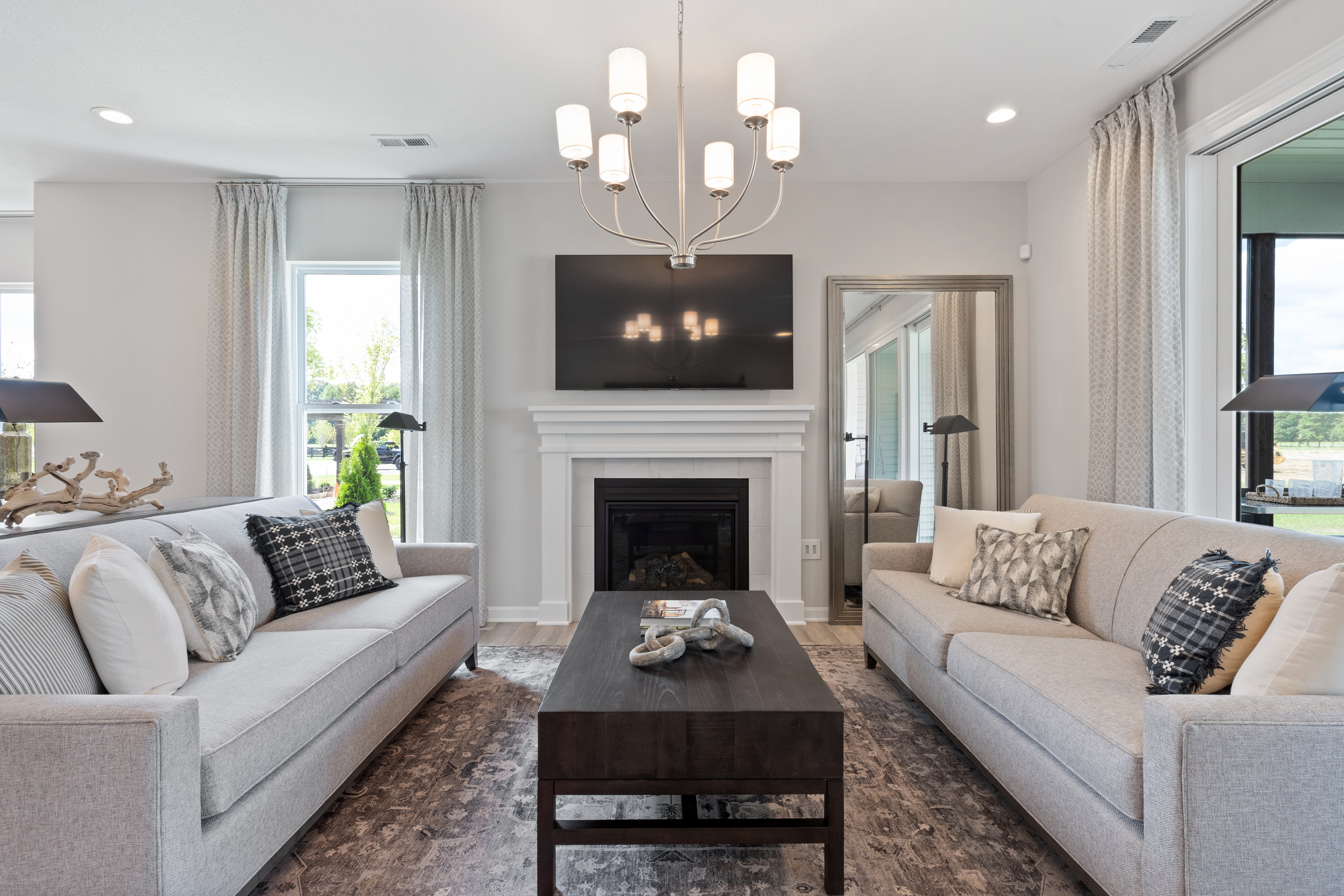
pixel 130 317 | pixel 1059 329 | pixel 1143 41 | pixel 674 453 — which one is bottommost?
pixel 674 453

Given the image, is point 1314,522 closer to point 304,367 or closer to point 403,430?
point 403,430

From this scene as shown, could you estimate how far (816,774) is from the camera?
1597mm

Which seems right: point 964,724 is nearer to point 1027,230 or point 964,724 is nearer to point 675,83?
point 675,83

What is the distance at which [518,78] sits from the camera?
9.59 feet

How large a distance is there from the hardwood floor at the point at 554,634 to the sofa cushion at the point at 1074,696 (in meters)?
1.43

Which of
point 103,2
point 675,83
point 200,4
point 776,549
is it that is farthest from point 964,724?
point 103,2

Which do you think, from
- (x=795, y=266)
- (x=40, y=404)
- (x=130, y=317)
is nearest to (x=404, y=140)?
(x=40, y=404)

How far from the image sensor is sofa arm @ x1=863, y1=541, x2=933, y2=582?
3.29 meters

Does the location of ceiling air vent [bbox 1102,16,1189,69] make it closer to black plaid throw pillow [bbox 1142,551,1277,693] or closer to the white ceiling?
the white ceiling

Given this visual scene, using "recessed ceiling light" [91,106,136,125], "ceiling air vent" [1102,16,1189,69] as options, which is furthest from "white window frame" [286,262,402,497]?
"ceiling air vent" [1102,16,1189,69]

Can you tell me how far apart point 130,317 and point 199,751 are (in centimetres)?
396

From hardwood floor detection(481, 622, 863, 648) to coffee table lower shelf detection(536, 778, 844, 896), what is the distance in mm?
1975

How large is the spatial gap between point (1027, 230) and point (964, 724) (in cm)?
324

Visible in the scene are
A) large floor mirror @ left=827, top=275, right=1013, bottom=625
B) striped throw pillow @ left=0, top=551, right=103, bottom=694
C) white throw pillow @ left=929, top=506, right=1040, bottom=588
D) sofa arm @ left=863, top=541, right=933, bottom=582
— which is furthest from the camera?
large floor mirror @ left=827, top=275, right=1013, bottom=625
